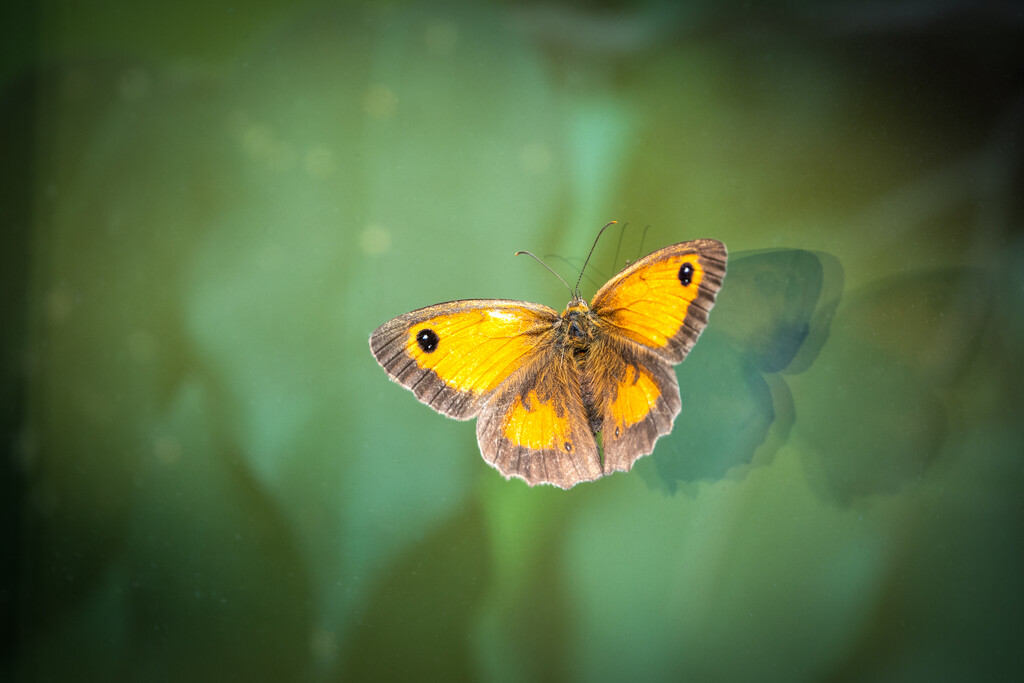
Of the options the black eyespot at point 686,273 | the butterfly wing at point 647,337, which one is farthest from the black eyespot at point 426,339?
the black eyespot at point 686,273

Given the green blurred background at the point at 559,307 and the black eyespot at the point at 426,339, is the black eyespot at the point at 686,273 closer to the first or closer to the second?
the green blurred background at the point at 559,307

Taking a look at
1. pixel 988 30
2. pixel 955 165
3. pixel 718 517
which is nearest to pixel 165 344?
pixel 718 517

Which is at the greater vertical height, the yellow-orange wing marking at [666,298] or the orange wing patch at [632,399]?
the yellow-orange wing marking at [666,298]

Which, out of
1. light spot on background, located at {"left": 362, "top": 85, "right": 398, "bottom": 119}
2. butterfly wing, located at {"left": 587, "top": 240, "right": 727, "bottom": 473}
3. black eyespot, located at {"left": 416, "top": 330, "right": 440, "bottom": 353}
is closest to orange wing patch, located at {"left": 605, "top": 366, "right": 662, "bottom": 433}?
butterfly wing, located at {"left": 587, "top": 240, "right": 727, "bottom": 473}

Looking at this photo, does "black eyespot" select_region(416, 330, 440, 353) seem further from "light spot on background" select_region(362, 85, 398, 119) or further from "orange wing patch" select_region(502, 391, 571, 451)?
"light spot on background" select_region(362, 85, 398, 119)

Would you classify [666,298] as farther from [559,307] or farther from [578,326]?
[559,307]

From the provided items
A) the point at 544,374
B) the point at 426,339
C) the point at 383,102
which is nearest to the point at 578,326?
the point at 544,374

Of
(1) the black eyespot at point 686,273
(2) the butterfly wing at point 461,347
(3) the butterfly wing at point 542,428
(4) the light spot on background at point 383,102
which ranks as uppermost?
(4) the light spot on background at point 383,102
